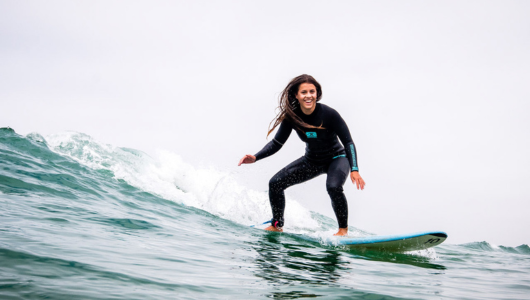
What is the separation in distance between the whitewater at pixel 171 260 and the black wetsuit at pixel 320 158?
59 cm

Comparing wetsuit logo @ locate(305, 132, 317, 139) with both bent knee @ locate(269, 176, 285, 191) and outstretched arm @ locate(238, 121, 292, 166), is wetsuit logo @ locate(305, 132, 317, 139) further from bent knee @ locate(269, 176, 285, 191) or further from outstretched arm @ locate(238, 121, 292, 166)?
bent knee @ locate(269, 176, 285, 191)

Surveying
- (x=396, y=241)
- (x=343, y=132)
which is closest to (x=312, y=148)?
(x=343, y=132)

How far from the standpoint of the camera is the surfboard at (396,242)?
4.52 metres

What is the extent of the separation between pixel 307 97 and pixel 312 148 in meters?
0.73

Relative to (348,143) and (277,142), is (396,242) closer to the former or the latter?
(348,143)

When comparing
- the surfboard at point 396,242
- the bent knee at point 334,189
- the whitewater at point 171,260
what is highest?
the bent knee at point 334,189

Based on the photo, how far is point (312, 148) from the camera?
222 inches

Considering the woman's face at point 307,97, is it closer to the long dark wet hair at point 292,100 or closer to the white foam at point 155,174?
the long dark wet hair at point 292,100

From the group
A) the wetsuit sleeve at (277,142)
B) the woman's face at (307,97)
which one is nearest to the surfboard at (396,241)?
the wetsuit sleeve at (277,142)

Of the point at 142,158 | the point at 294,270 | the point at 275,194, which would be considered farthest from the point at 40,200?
the point at 142,158

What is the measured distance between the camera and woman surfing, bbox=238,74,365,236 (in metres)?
5.30

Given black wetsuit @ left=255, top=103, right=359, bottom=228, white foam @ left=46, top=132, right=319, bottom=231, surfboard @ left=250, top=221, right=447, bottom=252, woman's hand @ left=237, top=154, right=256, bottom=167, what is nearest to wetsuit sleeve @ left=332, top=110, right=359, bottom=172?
black wetsuit @ left=255, top=103, right=359, bottom=228

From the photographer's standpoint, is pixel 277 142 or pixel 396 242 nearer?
pixel 396 242

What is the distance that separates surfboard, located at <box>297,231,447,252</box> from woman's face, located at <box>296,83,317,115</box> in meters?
1.75
